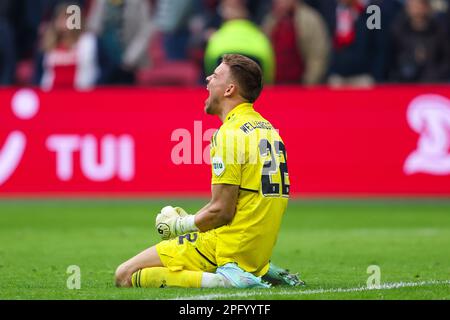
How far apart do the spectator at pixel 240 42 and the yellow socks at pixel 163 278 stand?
10608 mm

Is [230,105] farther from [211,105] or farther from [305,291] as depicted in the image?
[305,291]

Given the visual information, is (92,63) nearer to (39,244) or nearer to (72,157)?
(72,157)

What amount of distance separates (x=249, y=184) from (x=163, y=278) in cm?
108

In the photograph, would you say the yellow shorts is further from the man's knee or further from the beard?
the beard

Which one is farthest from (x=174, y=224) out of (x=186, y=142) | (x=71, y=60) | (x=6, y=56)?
(x=6, y=56)

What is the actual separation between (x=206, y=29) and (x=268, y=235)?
1352 centimetres

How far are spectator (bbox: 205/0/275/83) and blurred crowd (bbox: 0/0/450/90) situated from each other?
0.02 m

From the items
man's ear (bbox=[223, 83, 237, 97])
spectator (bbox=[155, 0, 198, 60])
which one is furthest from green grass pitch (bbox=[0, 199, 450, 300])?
spectator (bbox=[155, 0, 198, 60])

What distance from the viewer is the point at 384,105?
1925 centimetres

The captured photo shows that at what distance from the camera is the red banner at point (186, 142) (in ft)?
62.4

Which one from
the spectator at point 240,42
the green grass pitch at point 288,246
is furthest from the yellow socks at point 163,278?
the spectator at point 240,42

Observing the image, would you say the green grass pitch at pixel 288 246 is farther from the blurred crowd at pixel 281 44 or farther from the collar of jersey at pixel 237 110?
the blurred crowd at pixel 281 44

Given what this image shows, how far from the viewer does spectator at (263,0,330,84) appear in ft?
69.8
